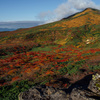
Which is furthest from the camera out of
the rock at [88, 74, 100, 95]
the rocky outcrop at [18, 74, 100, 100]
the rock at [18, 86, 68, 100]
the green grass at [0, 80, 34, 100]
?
the green grass at [0, 80, 34, 100]

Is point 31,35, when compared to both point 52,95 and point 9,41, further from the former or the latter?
point 52,95

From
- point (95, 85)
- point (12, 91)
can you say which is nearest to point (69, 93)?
point (95, 85)

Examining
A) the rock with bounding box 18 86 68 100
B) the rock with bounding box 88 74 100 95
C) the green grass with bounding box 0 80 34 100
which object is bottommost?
the green grass with bounding box 0 80 34 100

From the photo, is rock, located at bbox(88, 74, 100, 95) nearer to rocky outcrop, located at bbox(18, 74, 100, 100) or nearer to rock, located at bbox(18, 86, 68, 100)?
rocky outcrop, located at bbox(18, 74, 100, 100)

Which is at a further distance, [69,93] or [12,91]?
[12,91]

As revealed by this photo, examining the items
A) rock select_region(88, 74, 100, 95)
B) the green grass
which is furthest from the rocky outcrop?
the green grass

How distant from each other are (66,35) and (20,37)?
23108 mm

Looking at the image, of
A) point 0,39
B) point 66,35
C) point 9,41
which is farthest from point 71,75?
point 0,39

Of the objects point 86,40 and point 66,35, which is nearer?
point 86,40

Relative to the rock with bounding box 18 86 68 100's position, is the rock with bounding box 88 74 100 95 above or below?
above

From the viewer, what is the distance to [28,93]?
6738 millimetres

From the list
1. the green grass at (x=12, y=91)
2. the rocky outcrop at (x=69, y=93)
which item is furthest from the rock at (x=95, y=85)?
the green grass at (x=12, y=91)

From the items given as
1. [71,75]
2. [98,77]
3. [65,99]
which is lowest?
[71,75]

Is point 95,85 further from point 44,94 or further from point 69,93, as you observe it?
point 44,94
